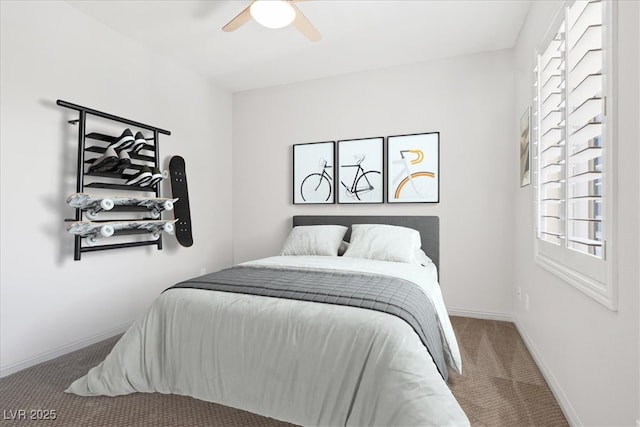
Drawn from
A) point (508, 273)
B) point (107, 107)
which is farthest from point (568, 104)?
point (107, 107)

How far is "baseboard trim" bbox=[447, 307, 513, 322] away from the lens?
315 cm

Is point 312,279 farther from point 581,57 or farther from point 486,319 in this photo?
point 486,319

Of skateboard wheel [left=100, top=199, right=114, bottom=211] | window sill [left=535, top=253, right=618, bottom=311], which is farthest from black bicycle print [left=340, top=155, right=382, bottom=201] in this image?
skateboard wheel [left=100, top=199, right=114, bottom=211]

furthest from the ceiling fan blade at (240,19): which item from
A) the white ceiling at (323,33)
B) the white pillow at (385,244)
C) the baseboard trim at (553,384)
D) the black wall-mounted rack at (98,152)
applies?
the baseboard trim at (553,384)

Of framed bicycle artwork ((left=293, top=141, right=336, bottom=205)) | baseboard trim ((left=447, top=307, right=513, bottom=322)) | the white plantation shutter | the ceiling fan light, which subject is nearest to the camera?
the white plantation shutter

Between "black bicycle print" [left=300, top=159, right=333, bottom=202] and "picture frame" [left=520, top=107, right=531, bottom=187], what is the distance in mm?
1849

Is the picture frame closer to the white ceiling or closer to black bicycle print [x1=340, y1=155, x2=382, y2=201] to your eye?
the white ceiling

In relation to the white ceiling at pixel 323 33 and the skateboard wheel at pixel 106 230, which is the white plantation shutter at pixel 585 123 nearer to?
the white ceiling at pixel 323 33

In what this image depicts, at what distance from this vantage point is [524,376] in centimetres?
212

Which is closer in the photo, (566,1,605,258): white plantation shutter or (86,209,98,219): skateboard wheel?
(566,1,605,258): white plantation shutter

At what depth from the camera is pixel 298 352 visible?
1.53 m

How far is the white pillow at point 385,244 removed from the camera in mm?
2809

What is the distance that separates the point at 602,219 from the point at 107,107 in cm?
339

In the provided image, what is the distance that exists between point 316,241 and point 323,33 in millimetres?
1869
